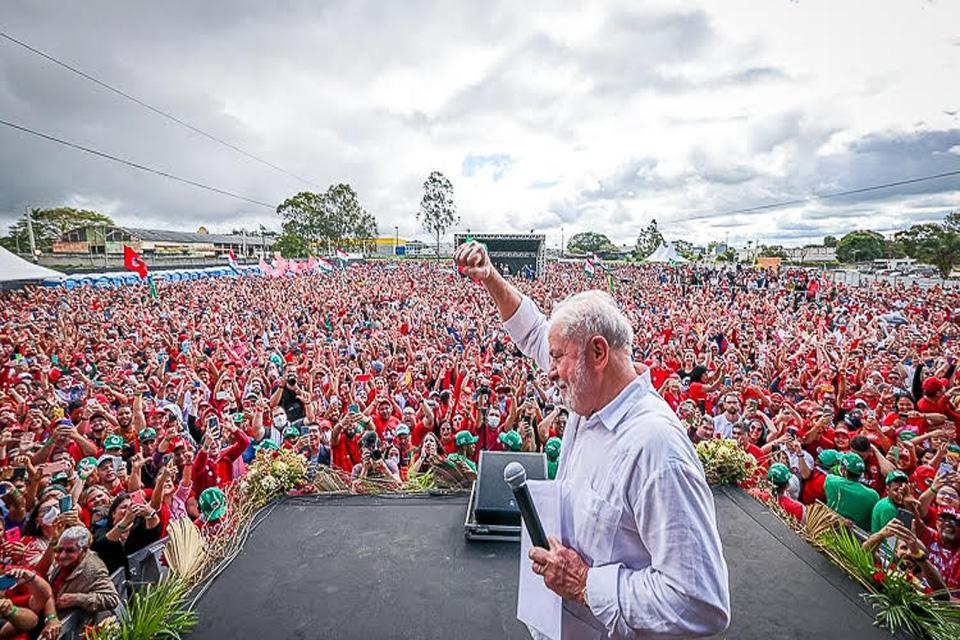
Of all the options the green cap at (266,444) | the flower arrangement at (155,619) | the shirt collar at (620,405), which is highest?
the shirt collar at (620,405)

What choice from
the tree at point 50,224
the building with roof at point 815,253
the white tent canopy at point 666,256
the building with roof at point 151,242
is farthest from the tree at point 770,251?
the tree at point 50,224

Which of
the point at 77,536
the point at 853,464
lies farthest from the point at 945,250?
the point at 77,536

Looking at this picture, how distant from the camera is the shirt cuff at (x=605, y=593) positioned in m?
1.10

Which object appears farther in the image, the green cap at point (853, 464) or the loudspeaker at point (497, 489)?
the green cap at point (853, 464)

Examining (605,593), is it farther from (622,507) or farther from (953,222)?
(953,222)

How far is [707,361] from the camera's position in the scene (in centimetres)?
845

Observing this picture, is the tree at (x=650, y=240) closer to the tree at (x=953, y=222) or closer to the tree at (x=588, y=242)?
the tree at (x=588, y=242)

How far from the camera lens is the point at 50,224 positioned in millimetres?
57562

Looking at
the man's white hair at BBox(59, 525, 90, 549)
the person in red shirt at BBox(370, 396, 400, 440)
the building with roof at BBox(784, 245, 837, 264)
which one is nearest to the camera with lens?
the person in red shirt at BBox(370, 396, 400, 440)

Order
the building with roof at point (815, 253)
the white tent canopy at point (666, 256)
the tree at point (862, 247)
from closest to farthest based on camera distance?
the white tent canopy at point (666, 256), the tree at point (862, 247), the building with roof at point (815, 253)

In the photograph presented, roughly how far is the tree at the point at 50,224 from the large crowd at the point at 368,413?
54669mm

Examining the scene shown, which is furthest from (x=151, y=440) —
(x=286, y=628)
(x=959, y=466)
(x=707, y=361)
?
(x=707, y=361)

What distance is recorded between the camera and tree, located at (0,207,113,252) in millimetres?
53812

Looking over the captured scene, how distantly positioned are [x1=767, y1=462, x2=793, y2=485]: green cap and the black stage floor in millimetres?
1289
